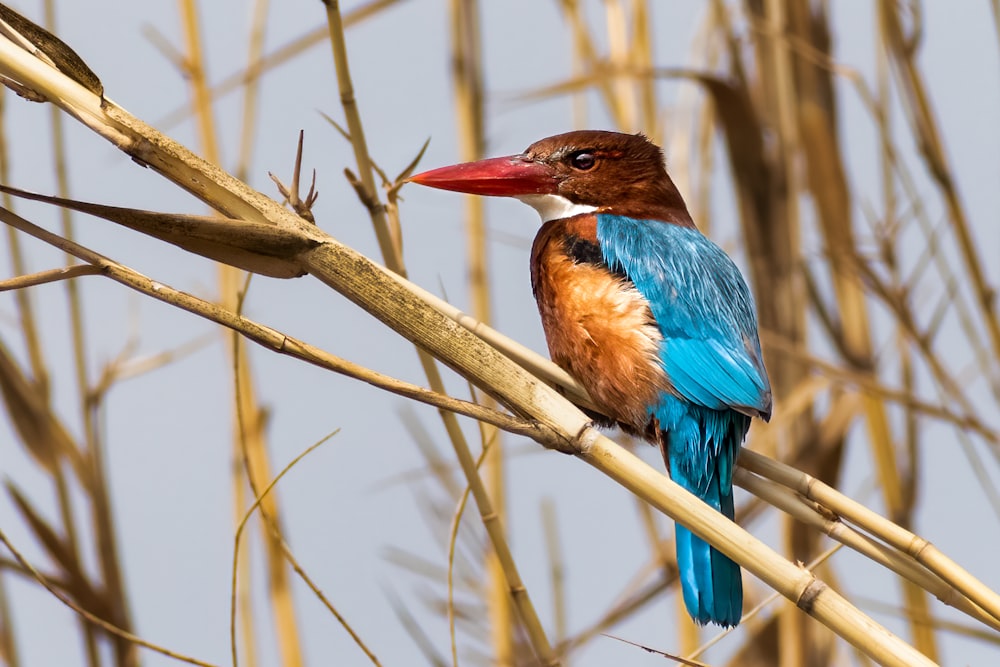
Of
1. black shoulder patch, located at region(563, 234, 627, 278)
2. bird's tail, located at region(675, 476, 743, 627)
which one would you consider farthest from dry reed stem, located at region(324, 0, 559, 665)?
black shoulder patch, located at region(563, 234, 627, 278)

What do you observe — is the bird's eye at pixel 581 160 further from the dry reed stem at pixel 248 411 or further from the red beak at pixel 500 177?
the dry reed stem at pixel 248 411

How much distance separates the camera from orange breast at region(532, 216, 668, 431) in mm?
1690

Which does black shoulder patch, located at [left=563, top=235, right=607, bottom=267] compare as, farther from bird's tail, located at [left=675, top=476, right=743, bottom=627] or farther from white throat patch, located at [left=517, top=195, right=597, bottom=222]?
bird's tail, located at [left=675, top=476, right=743, bottom=627]

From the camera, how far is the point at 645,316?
1757 millimetres

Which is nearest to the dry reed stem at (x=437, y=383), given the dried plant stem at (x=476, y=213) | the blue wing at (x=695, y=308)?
the blue wing at (x=695, y=308)

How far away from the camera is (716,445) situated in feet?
5.21

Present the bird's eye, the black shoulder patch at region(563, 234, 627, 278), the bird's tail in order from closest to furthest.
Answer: the bird's tail, the black shoulder patch at region(563, 234, 627, 278), the bird's eye

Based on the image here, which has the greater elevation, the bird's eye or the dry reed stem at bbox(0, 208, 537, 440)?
the bird's eye

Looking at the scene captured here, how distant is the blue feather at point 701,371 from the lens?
158 cm

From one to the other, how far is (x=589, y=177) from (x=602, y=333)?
49 cm

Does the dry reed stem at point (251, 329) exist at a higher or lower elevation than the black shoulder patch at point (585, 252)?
lower

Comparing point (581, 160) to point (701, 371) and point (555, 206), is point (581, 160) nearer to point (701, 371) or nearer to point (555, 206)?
point (555, 206)

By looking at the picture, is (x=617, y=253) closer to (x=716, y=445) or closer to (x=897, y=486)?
(x=716, y=445)

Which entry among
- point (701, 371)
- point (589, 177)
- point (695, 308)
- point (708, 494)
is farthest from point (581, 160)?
point (708, 494)
